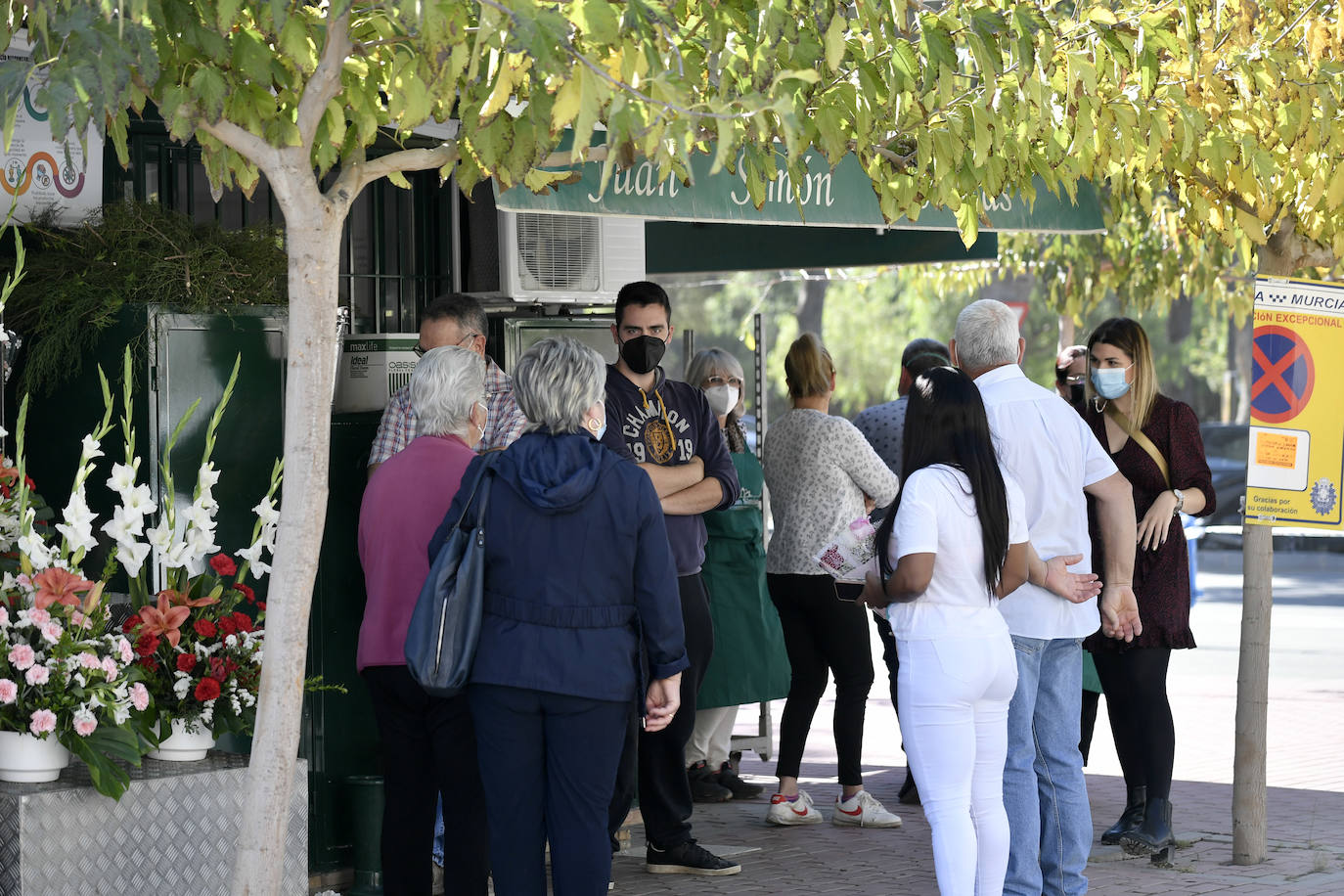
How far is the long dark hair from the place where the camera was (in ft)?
15.6

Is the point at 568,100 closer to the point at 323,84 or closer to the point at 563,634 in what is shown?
the point at 323,84

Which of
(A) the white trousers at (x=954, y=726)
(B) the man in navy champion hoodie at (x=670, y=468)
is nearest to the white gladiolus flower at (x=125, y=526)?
(B) the man in navy champion hoodie at (x=670, y=468)

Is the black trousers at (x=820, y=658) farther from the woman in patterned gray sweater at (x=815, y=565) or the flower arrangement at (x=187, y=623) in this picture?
the flower arrangement at (x=187, y=623)

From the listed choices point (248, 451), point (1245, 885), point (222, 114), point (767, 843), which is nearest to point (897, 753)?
point (767, 843)

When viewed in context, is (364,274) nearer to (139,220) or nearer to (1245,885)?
(139,220)

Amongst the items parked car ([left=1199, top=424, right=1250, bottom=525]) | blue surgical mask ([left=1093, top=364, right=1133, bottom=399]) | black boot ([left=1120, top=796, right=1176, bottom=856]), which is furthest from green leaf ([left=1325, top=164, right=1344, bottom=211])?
parked car ([left=1199, top=424, right=1250, bottom=525])

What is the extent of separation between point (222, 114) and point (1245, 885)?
4676mm

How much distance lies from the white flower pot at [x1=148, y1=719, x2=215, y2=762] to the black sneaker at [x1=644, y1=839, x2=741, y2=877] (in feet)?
6.84

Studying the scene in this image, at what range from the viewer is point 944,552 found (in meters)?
4.75

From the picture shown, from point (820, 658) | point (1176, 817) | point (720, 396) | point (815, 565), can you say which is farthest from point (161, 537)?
point (1176, 817)

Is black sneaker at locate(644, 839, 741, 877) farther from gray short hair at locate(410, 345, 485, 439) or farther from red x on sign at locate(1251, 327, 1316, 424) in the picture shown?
red x on sign at locate(1251, 327, 1316, 424)

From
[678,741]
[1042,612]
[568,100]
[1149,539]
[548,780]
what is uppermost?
[568,100]

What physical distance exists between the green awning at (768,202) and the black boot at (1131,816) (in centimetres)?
237

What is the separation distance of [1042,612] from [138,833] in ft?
9.30
